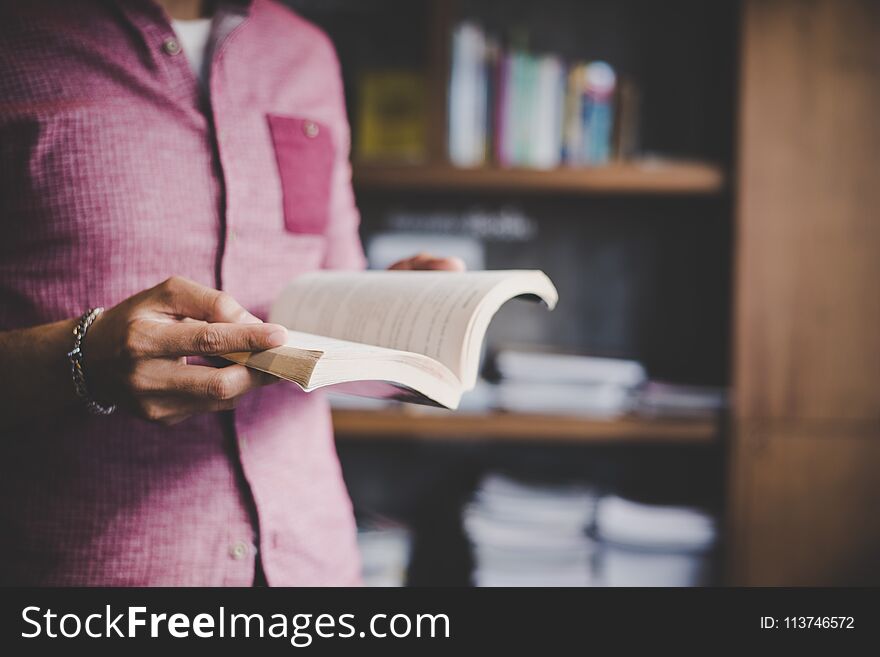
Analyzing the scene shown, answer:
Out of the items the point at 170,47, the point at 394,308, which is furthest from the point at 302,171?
the point at 394,308

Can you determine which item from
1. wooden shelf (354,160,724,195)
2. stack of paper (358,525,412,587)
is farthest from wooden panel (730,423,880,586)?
stack of paper (358,525,412,587)

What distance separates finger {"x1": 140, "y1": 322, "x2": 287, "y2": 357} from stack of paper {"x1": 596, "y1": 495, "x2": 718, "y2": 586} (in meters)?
1.13

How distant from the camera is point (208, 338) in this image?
0.54 metres

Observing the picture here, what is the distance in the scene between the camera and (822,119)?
4.54 ft

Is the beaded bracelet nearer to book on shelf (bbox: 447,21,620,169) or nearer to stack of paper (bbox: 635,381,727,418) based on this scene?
book on shelf (bbox: 447,21,620,169)

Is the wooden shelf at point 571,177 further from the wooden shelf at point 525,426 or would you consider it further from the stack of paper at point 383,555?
the stack of paper at point 383,555

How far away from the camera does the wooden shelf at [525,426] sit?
4.73ft

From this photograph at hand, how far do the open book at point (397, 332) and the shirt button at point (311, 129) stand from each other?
225 millimetres

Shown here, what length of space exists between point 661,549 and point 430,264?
0.98 metres

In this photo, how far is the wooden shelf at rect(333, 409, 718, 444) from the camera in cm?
144

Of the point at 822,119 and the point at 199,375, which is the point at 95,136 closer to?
the point at 199,375

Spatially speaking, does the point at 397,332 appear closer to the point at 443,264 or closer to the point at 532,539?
the point at 443,264

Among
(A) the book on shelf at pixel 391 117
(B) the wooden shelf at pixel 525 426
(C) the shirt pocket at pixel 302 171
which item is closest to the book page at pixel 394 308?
(C) the shirt pocket at pixel 302 171

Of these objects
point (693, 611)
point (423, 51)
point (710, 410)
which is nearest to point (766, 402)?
point (710, 410)
